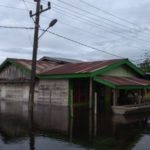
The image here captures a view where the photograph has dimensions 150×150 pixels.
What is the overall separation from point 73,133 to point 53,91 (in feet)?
47.5

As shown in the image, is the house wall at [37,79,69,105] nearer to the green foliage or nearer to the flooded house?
the flooded house

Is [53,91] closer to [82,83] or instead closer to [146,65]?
[82,83]

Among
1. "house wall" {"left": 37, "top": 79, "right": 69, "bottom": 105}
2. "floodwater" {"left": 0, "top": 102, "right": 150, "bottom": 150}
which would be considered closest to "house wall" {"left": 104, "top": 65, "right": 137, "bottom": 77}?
"house wall" {"left": 37, "top": 79, "right": 69, "bottom": 105}

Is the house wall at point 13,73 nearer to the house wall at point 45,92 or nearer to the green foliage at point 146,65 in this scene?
the house wall at point 45,92

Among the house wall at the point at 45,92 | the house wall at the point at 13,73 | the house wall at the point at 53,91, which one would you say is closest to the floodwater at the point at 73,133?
the house wall at the point at 53,91

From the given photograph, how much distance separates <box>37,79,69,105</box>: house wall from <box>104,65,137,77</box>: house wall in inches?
151

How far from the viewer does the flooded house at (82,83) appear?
86.9 feet

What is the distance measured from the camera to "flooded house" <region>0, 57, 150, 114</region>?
2650 cm

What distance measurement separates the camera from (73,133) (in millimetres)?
15789

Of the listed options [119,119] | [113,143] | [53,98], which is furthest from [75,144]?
[53,98]

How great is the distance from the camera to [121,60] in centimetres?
2964

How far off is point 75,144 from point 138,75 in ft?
68.2

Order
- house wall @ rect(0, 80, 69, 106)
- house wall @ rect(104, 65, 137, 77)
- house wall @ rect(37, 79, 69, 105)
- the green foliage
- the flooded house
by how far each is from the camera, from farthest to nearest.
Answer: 1. the green foliage
2. house wall @ rect(104, 65, 137, 77)
3. house wall @ rect(0, 80, 69, 106)
4. house wall @ rect(37, 79, 69, 105)
5. the flooded house

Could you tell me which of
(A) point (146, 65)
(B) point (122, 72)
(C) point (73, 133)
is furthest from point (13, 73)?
(A) point (146, 65)
